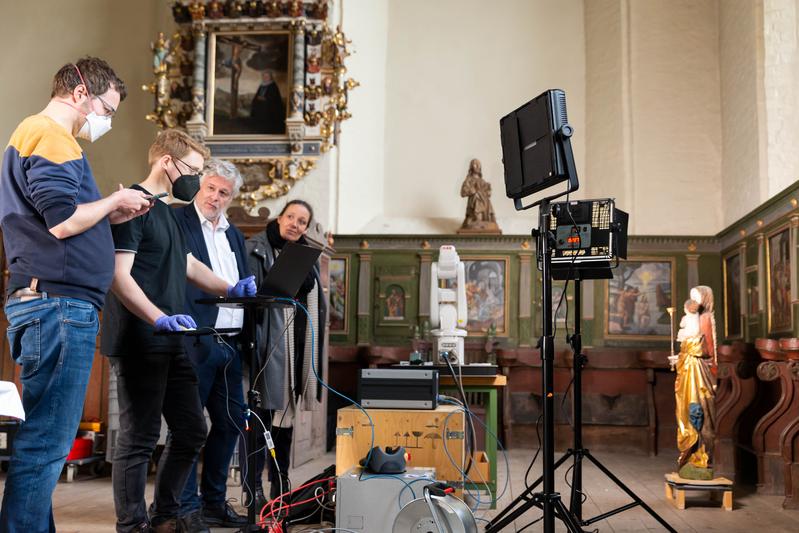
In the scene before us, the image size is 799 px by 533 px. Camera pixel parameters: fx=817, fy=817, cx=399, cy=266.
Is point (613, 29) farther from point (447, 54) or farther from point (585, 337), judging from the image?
point (585, 337)

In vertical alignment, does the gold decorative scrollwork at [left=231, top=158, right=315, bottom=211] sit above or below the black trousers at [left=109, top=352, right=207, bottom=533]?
above

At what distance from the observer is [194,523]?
375 cm

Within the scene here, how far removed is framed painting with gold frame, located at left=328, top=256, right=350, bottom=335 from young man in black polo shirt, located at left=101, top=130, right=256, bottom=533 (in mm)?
5740

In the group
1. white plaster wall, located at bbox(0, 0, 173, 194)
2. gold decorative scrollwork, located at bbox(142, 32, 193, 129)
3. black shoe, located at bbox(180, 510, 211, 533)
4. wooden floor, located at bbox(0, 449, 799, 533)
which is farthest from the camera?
white plaster wall, located at bbox(0, 0, 173, 194)

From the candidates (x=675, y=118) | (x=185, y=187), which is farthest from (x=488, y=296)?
(x=185, y=187)

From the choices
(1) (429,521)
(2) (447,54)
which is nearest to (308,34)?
(2) (447,54)

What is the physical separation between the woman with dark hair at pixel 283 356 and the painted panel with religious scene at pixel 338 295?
15.2ft

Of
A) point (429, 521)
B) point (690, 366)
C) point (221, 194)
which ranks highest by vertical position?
point (221, 194)

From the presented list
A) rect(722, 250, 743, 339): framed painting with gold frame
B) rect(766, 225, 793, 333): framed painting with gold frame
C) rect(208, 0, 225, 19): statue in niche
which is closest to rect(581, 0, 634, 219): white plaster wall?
rect(722, 250, 743, 339): framed painting with gold frame

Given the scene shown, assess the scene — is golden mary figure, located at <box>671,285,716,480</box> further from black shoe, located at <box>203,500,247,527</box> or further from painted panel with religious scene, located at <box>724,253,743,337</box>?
painted panel with religious scene, located at <box>724,253,743,337</box>

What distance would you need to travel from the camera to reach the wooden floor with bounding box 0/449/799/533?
14.4 feet

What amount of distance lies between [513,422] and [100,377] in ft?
13.9

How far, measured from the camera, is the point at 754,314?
7695 mm

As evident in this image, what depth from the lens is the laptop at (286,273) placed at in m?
3.09
